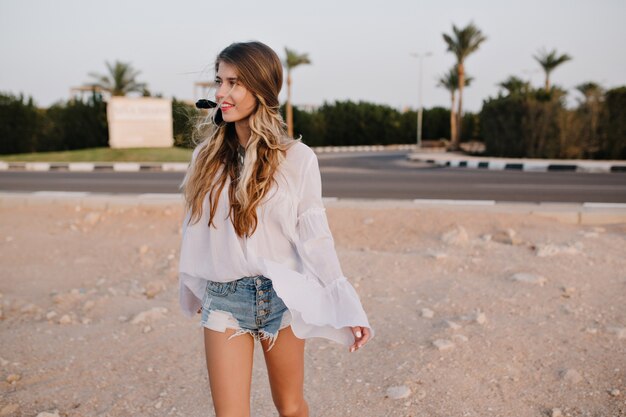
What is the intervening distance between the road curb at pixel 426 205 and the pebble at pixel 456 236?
3.89 ft

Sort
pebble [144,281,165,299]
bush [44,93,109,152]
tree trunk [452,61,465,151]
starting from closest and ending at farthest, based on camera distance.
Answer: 1. pebble [144,281,165,299]
2. bush [44,93,109,152]
3. tree trunk [452,61,465,151]

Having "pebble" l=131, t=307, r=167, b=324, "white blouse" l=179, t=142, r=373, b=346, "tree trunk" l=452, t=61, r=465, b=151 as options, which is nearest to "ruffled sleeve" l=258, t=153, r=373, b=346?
"white blouse" l=179, t=142, r=373, b=346

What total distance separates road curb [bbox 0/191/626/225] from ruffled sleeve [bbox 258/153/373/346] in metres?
5.14

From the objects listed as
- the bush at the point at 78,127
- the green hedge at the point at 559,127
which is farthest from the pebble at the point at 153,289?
the bush at the point at 78,127

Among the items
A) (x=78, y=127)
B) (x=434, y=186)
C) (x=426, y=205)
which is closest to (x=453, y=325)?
(x=426, y=205)

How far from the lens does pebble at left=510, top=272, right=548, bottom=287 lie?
188 inches

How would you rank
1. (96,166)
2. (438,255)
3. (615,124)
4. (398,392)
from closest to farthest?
(398,392)
(438,255)
(96,166)
(615,124)

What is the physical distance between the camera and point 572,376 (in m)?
3.19

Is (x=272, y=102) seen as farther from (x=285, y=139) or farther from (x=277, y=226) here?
(x=277, y=226)

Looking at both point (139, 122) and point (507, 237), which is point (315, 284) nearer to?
point (507, 237)

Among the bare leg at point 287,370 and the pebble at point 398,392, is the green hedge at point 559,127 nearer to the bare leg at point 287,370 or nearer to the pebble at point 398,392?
the pebble at point 398,392

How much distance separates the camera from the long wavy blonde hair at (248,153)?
2.02 metres

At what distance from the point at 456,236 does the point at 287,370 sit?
14.3ft

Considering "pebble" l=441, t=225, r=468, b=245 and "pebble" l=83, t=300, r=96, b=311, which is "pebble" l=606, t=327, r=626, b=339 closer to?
"pebble" l=441, t=225, r=468, b=245
